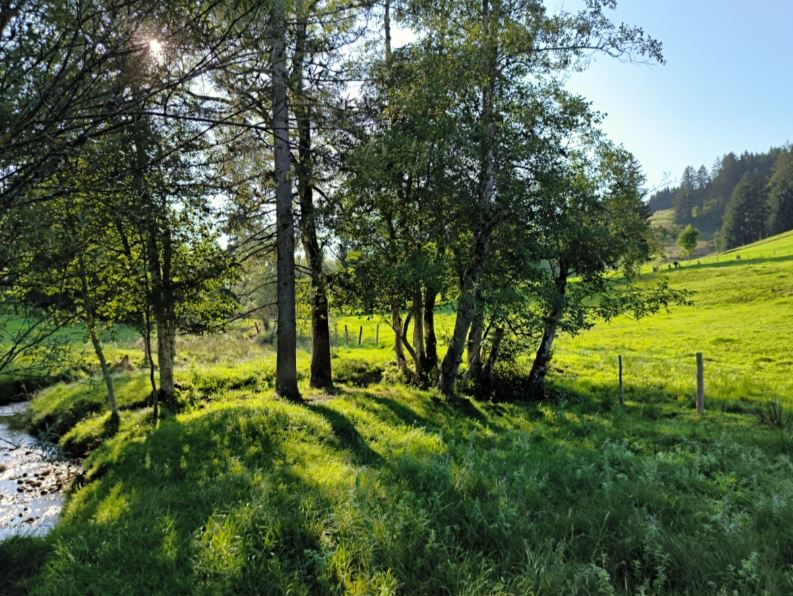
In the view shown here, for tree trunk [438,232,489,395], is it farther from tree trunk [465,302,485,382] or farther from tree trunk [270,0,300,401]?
tree trunk [270,0,300,401]

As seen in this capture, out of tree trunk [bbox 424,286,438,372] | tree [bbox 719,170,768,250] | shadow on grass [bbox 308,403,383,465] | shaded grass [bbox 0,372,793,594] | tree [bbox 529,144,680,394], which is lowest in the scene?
shadow on grass [bbox 308,403,383,465]

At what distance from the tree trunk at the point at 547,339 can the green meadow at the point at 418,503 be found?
6.32 feet

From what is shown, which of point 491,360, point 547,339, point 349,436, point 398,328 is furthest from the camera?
point 398,328

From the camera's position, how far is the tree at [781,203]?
84.4 m

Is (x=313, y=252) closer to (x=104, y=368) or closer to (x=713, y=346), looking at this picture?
(x=104, y=368)

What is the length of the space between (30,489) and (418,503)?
9.15 meters

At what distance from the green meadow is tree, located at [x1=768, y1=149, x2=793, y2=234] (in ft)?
317

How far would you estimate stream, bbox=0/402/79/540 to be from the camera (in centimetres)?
770

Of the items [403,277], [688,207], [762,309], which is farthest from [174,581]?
[688,207]

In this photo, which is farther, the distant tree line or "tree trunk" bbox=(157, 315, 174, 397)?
"tree trunk" bbox=(157, 315, 174, 397)

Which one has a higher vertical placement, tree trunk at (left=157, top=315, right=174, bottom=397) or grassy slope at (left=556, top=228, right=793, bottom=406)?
tree trunk at (left=157, top=315, right=174, bottom=397)

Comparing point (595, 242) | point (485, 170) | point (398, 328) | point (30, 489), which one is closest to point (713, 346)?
point (595, 242)

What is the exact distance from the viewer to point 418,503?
5000 mm

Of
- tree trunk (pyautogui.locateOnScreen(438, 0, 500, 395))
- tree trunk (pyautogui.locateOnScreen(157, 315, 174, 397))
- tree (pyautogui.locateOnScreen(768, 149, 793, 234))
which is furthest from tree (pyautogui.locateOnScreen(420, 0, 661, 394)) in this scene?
tree (pyautogui.locateOnScreen(768, 149, 793, 234))
